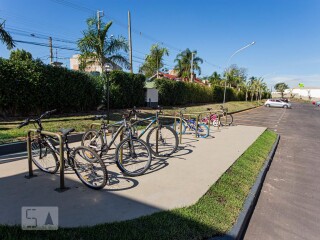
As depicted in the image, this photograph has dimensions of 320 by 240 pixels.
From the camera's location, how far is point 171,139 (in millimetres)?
6191

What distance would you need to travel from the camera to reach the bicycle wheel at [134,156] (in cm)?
446

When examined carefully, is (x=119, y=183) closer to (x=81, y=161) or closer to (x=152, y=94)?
(x=81, y=161)

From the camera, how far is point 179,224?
9.39 feet

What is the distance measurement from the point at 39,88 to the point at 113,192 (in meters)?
9.14

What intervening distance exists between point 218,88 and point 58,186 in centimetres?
3695

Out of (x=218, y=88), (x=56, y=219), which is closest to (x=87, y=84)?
(x=56, y=219)

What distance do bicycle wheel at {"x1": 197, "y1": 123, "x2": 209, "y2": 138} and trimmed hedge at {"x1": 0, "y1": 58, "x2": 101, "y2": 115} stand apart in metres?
7.21

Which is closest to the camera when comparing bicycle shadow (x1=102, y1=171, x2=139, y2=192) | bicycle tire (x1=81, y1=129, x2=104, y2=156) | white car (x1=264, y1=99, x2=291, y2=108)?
bicycle shadow (x1=102, y1=171, x2=139, y2=192)

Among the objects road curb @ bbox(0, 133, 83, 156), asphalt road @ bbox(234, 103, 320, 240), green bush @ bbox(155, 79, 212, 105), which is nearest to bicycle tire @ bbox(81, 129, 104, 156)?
road curb @ bbox(0, 133, 83, 156)

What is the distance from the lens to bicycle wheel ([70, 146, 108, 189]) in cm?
377

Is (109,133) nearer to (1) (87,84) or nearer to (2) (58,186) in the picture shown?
(2) (58,186)

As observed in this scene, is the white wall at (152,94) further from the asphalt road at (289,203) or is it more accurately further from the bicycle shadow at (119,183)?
the bicycle shadow at (119,183)

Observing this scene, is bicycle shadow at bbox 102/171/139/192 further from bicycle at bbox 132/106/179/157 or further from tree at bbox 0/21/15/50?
tree at bbox 0/21/15/50

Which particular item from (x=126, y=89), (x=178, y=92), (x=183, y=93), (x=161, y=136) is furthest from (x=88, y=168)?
→ (x=183, y=93)
